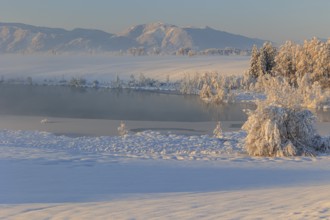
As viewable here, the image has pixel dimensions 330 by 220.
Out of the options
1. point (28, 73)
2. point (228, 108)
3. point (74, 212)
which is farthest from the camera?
point (28, 73)

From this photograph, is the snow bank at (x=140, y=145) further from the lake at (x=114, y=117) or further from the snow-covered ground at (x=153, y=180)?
the lake at (x=114, y=117)

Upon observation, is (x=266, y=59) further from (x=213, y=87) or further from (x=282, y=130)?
(x=282, y=130)

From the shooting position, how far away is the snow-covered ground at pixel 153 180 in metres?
8.83

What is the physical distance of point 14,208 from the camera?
9.43 m

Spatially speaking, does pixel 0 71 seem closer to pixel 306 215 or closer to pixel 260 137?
pixel 260 137

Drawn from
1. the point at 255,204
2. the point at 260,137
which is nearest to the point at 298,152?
the point at 260,137

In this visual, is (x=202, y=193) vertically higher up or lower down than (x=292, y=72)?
lower down

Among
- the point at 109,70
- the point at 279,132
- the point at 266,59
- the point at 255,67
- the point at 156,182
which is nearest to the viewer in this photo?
the point at 156,182

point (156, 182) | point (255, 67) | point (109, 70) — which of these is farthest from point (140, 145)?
point (109, 70)

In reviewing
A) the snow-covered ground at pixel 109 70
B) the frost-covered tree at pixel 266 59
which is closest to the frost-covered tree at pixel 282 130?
the frost-covered tree at pixel 266 59

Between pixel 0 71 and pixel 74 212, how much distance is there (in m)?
86.7

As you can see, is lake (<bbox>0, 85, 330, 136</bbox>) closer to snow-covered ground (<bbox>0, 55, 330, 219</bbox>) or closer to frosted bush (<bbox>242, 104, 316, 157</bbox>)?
snow-covered ground (<bbox>0, 55, 330, 219</bbox>)

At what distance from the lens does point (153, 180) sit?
12836 millimetres

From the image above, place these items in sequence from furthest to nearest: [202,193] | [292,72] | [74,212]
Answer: [292,72]
[202,193]
[74,212]
